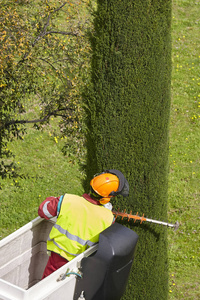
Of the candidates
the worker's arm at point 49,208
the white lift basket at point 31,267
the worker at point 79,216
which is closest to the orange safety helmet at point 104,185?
the worker at point 79,216

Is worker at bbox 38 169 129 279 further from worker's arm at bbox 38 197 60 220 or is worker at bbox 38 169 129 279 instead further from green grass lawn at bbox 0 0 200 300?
green grass lawn at bbox 0 0 200 300

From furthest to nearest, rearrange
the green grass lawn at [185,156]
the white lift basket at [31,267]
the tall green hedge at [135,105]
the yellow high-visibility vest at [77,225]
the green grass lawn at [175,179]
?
the green grass lawn at [175,179] < the green grass lawn at [185,156] < the tall green hedge at [135,105] < the yellow high-visibility vest at [77,225] < the white lift basket at [31,267]

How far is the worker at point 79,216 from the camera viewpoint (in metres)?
3.48

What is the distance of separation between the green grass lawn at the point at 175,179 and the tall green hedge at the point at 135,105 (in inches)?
104

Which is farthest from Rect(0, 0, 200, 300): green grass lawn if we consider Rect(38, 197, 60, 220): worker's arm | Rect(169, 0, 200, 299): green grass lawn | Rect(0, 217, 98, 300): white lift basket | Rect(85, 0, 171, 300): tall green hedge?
Rect(38, 197, 60, 220): worker's arm

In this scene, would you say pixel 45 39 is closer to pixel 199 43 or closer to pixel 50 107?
pixel 50 107

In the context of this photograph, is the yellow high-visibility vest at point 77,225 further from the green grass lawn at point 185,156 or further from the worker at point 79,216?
the green grass lawn at point 185,156

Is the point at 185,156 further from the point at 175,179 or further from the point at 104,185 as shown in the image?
the point at 104,185

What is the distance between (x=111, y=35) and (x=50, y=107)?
4226 mm

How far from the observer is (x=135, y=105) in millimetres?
4031

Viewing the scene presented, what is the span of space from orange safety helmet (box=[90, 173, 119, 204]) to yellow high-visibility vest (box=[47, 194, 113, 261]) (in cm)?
12

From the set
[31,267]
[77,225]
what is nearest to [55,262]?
[77,225]

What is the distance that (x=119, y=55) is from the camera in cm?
391

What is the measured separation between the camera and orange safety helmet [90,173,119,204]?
3.52 meters
